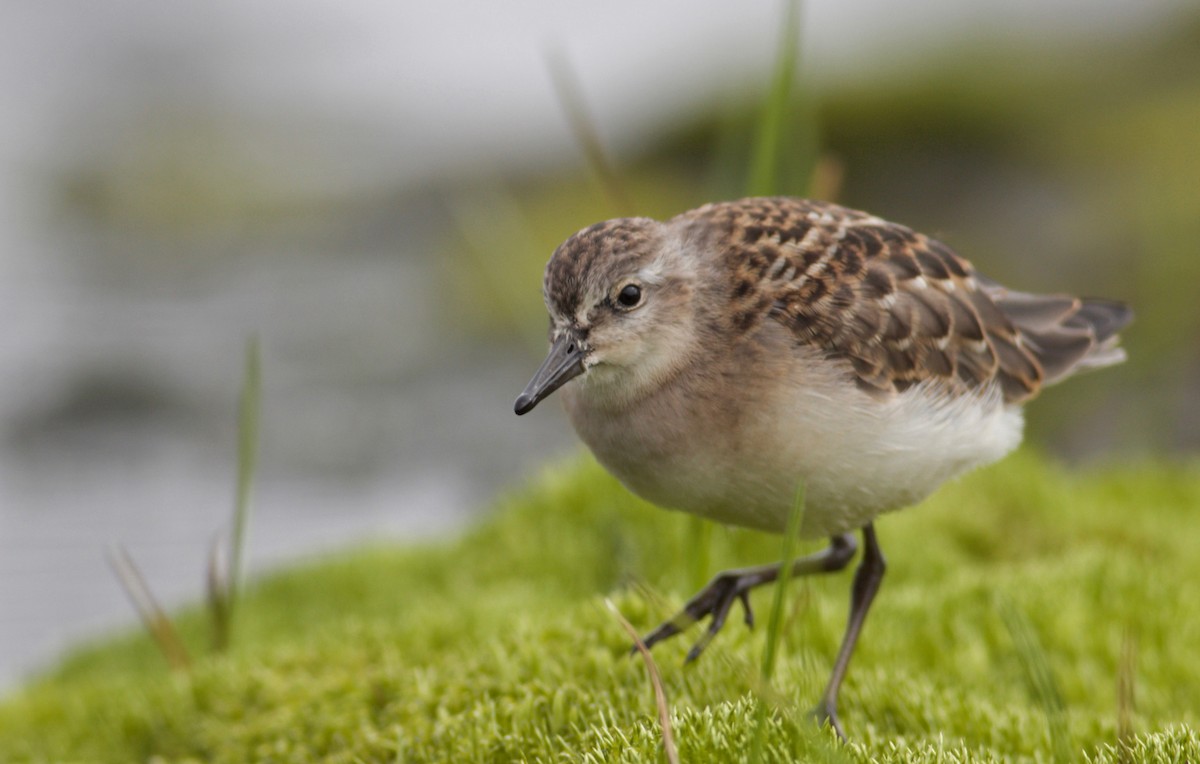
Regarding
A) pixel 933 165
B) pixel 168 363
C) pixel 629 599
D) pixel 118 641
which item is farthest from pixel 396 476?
pixel 629 599

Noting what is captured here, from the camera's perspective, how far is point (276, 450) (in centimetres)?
1388

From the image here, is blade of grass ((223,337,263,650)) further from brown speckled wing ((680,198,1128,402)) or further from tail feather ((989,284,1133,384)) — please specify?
tail feather ((989,284,1133,384))

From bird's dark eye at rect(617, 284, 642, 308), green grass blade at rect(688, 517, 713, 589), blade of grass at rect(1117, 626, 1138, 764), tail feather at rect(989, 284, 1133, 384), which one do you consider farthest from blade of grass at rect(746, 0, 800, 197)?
blade of grass at rect(1117, 626, 1138, 764)

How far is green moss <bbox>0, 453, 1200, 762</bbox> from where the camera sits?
3559mm

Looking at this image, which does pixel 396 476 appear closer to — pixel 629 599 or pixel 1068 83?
pixel 629 599

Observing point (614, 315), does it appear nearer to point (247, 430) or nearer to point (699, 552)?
point (699, 552)

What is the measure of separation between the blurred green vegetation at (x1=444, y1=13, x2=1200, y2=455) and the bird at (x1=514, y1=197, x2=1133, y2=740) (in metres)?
5.28

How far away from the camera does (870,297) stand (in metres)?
3.77

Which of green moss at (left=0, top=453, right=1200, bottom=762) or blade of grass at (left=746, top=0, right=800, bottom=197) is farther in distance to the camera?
blade of grass at (left=746, top=0, right=800, bottom=197)

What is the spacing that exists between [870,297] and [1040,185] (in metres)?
11.9

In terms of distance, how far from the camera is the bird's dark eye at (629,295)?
11.6 ft

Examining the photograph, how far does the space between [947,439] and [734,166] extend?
2.68 meters

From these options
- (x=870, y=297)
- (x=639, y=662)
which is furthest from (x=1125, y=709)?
(x=639, y=662)

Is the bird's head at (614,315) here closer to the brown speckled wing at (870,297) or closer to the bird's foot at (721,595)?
the brown speckled wing at (870,297)
